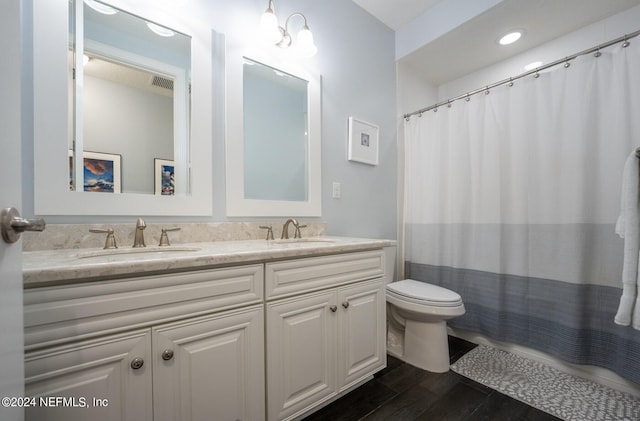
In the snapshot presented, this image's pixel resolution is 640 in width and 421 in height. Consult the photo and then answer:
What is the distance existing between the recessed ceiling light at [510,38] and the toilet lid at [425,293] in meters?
1.91

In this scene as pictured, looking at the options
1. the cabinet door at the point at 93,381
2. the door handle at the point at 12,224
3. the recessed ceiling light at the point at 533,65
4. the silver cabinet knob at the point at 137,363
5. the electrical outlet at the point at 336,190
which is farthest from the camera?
the recessed ceiling light at the point at 533,65

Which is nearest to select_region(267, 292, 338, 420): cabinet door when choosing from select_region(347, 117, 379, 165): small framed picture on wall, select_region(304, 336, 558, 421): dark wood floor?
select_region(304, 336, 558, 421): dark wood floor

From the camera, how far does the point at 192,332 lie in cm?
82

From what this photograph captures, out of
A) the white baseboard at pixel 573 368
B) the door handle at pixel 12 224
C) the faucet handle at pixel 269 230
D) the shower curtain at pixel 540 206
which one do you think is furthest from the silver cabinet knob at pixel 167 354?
the white baseboard at pixel 573 368

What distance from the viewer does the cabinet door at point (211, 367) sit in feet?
2.56

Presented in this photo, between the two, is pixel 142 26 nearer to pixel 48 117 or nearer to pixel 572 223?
pixel 48 117

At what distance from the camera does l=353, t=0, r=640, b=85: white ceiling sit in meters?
1.62

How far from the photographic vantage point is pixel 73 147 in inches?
40.6

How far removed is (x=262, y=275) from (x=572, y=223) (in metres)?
Result: 1.77

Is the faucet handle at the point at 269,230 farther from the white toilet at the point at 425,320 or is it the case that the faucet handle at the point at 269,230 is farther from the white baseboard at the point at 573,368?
the white baseboard at the point at 573,368

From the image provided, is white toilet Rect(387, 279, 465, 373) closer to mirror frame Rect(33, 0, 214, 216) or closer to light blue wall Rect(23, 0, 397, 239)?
light blue wall Rect(23, 0, 397, 239)

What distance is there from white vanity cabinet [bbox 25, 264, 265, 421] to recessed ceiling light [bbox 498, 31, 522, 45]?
7.90 feet

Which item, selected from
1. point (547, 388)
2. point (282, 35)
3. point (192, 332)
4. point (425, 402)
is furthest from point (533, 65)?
point (192, 332)

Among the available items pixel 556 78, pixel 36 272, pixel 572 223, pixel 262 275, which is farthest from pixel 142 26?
pixel 572 223
